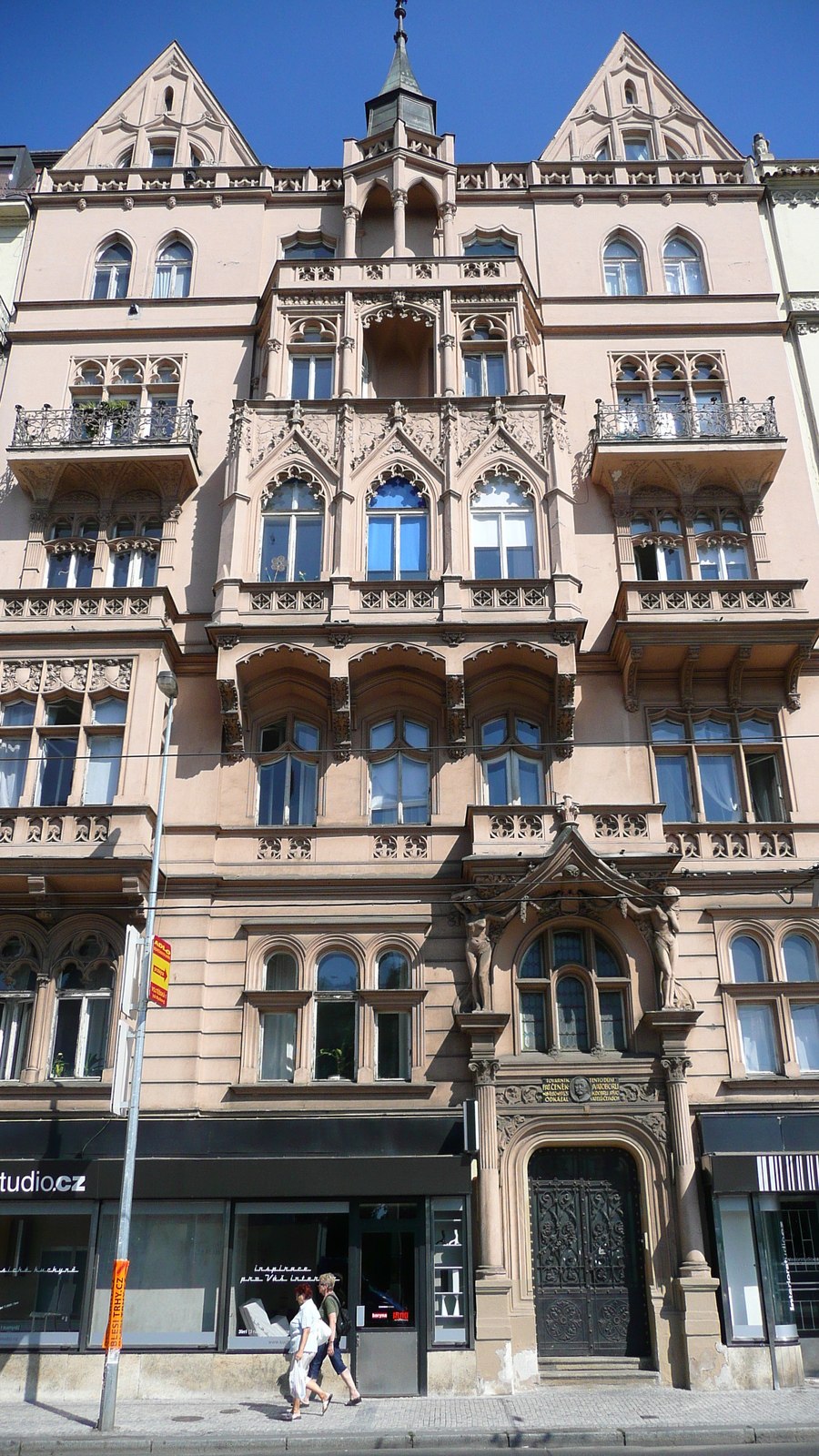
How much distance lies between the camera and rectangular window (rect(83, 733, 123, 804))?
23203 mm

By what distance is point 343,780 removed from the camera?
2412cm

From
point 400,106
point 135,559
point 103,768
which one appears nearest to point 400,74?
point 400,106

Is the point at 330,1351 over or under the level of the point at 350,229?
under

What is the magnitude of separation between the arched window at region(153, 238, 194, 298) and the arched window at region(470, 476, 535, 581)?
36.7ft

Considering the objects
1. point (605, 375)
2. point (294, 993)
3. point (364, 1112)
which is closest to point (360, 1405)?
point (364, 1112)

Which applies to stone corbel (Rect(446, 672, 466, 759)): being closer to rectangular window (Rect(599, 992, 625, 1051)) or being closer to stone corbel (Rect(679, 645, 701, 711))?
stone corbel (Rect(679, 645, 701, 711))

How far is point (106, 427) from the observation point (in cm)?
2764

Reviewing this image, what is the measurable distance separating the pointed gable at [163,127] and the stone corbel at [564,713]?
19.8 metres

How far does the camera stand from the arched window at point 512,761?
24.2 metres

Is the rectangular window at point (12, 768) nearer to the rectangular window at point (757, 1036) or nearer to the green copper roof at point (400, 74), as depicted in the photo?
the rectangular window at point (757, 1036)

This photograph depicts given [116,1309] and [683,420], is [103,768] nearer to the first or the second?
[116,1309]

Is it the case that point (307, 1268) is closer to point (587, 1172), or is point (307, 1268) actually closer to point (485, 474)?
point (587, 1172)

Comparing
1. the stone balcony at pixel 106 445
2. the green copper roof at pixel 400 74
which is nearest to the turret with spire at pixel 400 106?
the green copper roof at pixel 400 74

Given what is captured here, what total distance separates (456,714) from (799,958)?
28.4 ft
